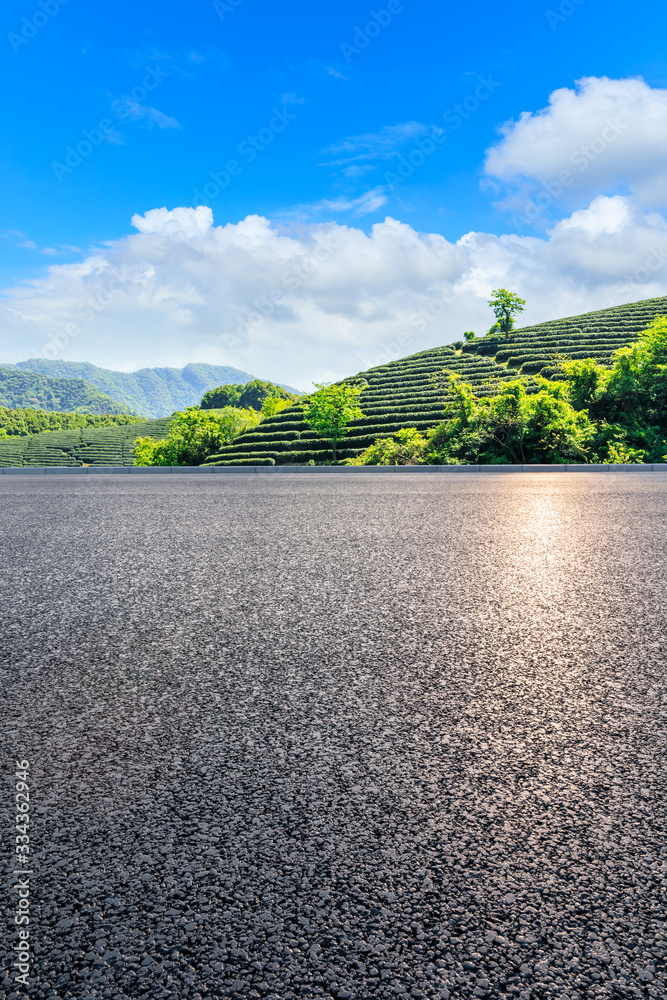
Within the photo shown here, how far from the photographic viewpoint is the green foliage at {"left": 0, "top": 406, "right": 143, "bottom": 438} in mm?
108094

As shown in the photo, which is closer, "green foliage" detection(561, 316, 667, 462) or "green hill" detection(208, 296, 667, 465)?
"green foliage" detection(561, 316, 667, 462)

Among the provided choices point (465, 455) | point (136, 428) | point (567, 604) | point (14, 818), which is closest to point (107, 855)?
Answer: point (14, 818)

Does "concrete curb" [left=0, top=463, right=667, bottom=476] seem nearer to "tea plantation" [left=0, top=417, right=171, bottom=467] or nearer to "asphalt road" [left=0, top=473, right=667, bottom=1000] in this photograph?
"asphalt road" [left=0, top=473, right=667, bottom=1000]

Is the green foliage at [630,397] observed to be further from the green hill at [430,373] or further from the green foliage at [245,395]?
the green foliage at [245,395]

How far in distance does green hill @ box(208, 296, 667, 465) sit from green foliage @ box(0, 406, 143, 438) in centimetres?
6947

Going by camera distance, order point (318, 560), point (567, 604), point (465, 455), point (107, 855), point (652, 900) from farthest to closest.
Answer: point (465, 455) → point (318, 560) → point (567, 604) → point (107, 855) → point (652, 900)

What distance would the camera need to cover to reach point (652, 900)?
5.47 ft

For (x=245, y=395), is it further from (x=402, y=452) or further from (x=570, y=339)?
(x=402, y=452)

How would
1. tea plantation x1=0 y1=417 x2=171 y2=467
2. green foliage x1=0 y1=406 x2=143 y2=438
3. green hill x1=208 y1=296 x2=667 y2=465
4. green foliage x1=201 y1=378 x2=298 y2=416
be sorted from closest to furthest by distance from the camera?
green hill x1=208 y1=296 x2=667 y2=465 < tea plantation x1=0 y1=417 x2=171 y2=467 < green foliage x1=0 y1=406 x2=143 y2=438 < green foliage x1=201 y1=378 x2=298 y2=416

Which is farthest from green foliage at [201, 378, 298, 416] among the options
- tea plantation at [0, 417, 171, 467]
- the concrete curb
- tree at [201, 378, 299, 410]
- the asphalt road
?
the asphalt road

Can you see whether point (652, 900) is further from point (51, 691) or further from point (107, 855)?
point (51, 691)

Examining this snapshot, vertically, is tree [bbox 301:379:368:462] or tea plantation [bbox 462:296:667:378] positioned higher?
tea plantation [bbox 462:296:667:378]

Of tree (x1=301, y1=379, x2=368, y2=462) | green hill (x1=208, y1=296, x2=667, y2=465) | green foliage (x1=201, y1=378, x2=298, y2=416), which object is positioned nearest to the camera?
tree (x1=301, y1=379, x2=368, y2=462)

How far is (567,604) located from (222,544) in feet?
12.7
